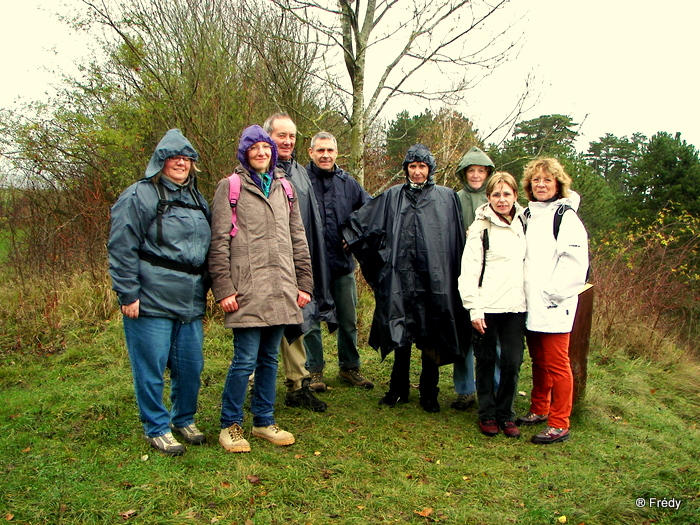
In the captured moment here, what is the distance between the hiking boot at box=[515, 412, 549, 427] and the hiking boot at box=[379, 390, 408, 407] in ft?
3.07

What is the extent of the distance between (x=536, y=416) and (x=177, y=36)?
778 centimetres

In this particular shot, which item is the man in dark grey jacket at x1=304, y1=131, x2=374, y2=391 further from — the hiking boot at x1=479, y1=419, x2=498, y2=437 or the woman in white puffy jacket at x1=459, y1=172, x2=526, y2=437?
the hiking boot at x1=479, y1=419, x2=498, y2=437

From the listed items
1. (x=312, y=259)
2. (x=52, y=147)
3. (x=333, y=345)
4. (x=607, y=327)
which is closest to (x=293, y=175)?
(x=312, y=259)

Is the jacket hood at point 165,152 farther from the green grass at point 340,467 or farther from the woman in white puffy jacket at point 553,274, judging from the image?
the woman in white puffy jacket at point 553,274

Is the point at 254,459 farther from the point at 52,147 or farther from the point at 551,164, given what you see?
the point at 52,147

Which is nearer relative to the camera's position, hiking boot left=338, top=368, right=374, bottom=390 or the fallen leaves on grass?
the fallen leaves on grass

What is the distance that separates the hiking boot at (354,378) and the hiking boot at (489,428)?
Result: 1.29m

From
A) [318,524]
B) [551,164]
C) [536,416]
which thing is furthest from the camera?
[536,416]

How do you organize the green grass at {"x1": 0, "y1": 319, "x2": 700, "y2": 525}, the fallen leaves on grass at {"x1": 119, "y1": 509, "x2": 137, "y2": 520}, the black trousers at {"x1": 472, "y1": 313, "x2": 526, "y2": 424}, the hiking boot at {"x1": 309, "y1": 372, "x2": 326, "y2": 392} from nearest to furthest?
the fallen leaves on grass at {"x1": 119, "y1": 509, "x2": 137, "y2": 520} < the green grass at {"x1": 0, "y1": 319, "x2": 700, "y2": 525} < the black trousers at {"x1": 472, "y1": 313, "x2": 526, "y2": 424} < the hiking boot at {"x1": 309, "y1": 372, "x2": 326, "y2": 392}

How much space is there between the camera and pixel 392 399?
460 cm

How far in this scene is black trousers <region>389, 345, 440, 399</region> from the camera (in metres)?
4.41

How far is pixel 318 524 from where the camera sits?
9.11ft

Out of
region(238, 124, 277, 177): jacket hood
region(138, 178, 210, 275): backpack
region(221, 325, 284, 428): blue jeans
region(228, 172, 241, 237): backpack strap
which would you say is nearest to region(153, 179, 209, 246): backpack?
region(138, 178, 210, 275): backpack

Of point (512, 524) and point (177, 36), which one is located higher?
point (177, 36)
